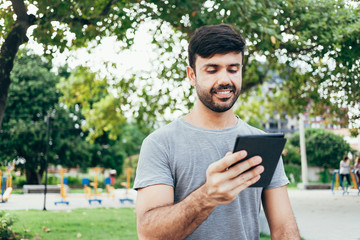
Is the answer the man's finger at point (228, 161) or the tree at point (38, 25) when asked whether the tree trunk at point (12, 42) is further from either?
the man's finger at point (228, 161)

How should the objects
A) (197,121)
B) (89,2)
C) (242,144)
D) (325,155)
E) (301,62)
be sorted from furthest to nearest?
1. (325,155)
2. (301,62)
3. (89,2)
4. (197,121)
5. (242,144)

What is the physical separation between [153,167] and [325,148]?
115 ft

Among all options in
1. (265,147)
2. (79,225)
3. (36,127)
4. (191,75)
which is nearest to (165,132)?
(191,75)

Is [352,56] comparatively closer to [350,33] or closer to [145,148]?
[350,33]

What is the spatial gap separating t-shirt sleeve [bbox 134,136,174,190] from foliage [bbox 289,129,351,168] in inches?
1300

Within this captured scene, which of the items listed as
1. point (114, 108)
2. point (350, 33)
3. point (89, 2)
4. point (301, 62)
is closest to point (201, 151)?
point (89, 2)

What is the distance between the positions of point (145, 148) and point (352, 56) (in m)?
8.37

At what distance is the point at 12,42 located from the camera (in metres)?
7.02

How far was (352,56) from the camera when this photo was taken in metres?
9.11

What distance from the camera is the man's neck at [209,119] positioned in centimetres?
197

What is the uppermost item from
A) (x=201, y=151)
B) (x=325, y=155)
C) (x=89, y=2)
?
(x=89, y=2)

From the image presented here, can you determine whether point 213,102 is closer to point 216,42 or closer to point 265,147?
point 216,42

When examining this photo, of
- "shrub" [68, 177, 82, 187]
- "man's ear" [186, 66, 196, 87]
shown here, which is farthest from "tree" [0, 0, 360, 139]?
"shrub" [68, 177, 82, 187]

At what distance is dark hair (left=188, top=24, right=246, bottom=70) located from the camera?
6.00 feet
